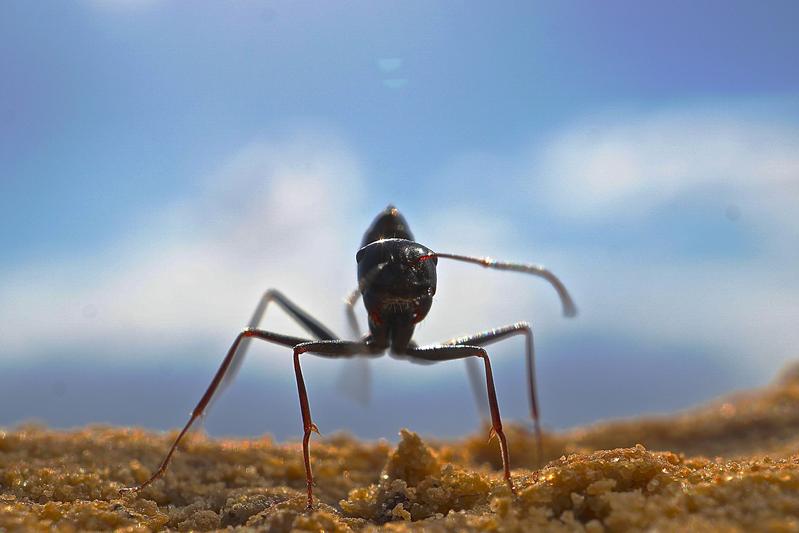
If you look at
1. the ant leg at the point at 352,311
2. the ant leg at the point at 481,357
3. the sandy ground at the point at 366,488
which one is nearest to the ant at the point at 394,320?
the ant leg at the point at 481,357

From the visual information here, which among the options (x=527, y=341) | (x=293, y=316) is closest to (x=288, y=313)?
(x=293, y=316)

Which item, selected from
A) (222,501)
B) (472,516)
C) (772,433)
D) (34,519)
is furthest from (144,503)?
(772,433)

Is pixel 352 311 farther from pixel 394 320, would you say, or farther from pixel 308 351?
pixel 308 351

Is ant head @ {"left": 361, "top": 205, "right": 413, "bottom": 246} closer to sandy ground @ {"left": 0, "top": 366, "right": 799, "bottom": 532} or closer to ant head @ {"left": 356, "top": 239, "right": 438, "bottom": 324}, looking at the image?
ant head @ {"left": 356, "top": 239, "right": 438, "bottom": 324}

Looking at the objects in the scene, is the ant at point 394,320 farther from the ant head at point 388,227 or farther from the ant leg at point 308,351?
the ant head at point 388,227

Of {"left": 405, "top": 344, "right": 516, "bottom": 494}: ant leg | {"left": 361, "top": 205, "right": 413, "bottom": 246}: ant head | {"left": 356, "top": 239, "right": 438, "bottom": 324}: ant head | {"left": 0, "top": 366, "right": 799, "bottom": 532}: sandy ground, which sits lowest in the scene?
{"left": 0, "top": 366, "right": 799, "bottom": 532}: sandy ground

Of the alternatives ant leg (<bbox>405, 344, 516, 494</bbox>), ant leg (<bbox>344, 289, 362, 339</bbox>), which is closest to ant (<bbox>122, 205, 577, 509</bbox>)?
ant leg (<bbox>405, 344, 516, 494</bbox>)
